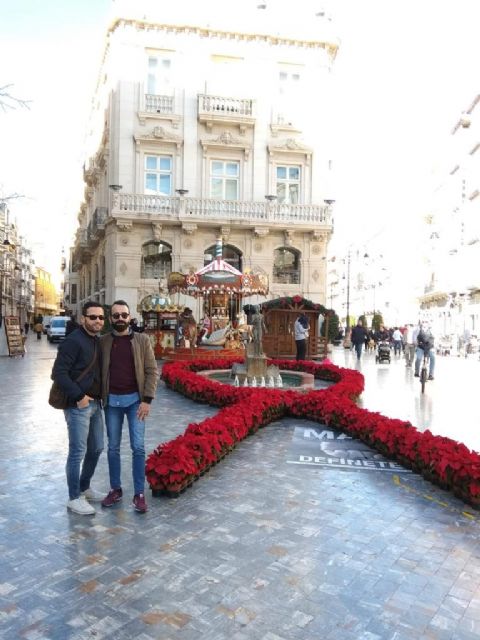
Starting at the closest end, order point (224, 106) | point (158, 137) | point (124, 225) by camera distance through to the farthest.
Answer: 1. point (124, 225)
2. point (158, 137)
3. point (224, 106)

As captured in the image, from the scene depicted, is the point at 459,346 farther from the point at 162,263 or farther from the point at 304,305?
the point at 162,263

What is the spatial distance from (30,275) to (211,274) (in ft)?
339

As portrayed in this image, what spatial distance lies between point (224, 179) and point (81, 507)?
26232 millimetres

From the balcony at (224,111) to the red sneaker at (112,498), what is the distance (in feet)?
85.6

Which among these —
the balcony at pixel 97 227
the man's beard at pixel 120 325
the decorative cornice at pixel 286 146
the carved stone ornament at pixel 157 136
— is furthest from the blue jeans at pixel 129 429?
the decorative cornice at pixel 286 146

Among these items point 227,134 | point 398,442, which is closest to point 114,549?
point 398,442

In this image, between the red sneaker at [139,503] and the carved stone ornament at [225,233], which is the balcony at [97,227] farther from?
the red sneaker at [139,503]

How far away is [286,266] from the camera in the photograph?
98.5ft

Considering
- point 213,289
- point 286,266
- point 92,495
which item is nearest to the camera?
point 92,495

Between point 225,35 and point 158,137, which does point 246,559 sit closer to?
point 158,137

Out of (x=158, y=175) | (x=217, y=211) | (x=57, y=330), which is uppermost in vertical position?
(x=158, y=175)

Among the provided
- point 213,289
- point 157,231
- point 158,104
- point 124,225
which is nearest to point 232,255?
point 157,231

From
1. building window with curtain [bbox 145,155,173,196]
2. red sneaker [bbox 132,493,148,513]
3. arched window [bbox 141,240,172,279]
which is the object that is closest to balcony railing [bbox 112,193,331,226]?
building window with curtain [bbox 145,155,173,196]

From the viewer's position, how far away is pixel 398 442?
6.96 meters
